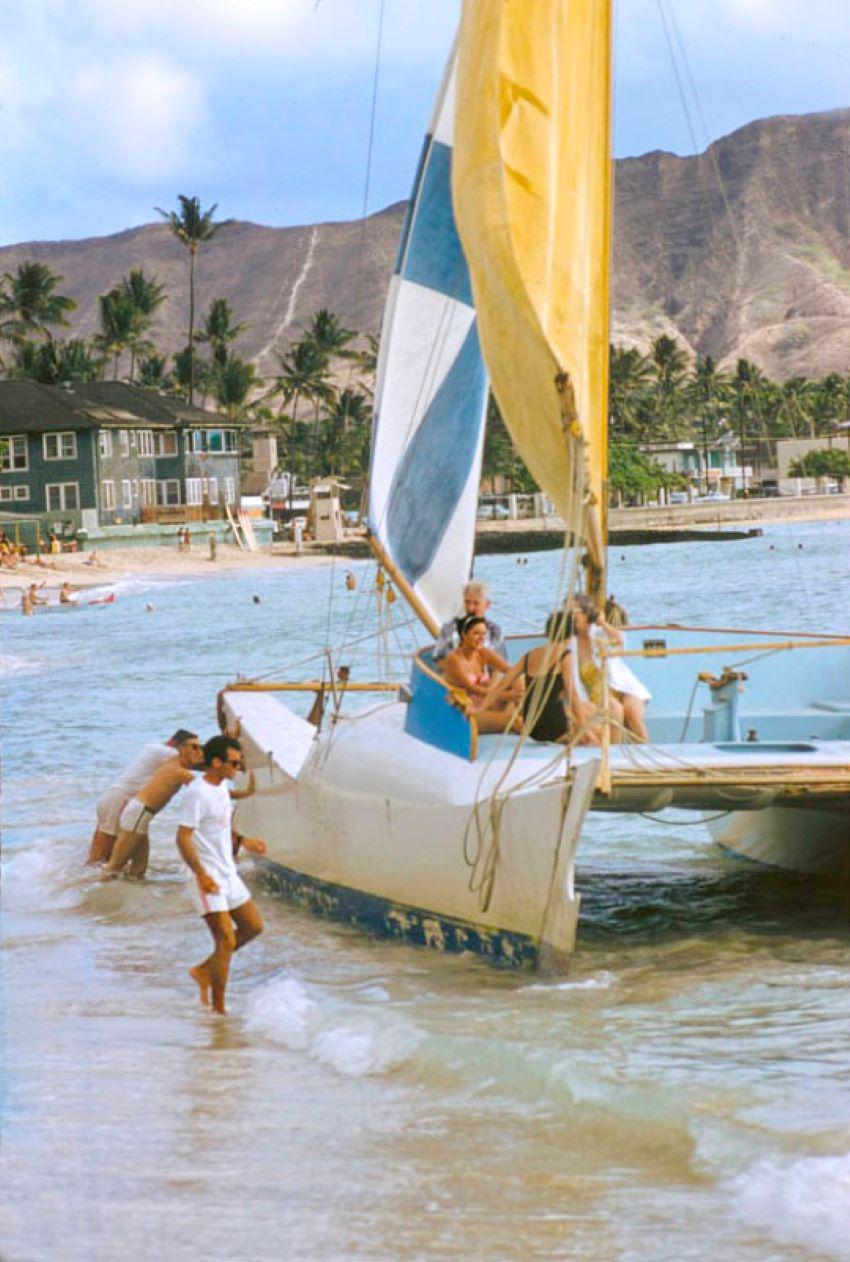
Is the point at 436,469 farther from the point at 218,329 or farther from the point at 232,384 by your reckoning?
the point at 218,329

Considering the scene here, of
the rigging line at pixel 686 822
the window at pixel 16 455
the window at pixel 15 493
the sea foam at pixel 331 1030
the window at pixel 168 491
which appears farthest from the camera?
the window at pixel 168 491

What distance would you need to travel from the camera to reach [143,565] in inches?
3221

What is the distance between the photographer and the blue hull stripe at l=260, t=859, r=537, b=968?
34.4ft

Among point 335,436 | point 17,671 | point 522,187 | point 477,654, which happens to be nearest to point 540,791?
point 477,654

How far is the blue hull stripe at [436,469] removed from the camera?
1344cm

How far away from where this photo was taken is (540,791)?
9.89 meters

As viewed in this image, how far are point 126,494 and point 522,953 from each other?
77.9 metres

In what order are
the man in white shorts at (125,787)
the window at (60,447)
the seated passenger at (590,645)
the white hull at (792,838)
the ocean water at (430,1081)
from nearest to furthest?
1. the ocean water at (430,1081)
2. the seated passenger at (590,645)
3. the white hull at (792,838)
4. the man in white shorts at (125,787)
5. the window at (60,447)

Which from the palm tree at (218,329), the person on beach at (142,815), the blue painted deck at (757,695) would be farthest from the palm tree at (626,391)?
the person on beach at (142,815)

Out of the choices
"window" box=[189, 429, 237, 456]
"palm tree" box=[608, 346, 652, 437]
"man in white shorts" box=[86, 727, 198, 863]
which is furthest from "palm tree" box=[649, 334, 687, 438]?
"man in white shorts" box=[86, 727, 198, 863]

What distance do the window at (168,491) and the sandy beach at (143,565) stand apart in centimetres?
351

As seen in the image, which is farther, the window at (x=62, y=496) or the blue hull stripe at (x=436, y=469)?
the window at (x=62, y=496)

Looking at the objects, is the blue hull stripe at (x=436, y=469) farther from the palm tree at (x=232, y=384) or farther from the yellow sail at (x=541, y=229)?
the palm tree at (x=232, y=384)

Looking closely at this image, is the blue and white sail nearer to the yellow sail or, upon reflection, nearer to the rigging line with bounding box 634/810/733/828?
the rigging line with bounding box 634/810/733/828
